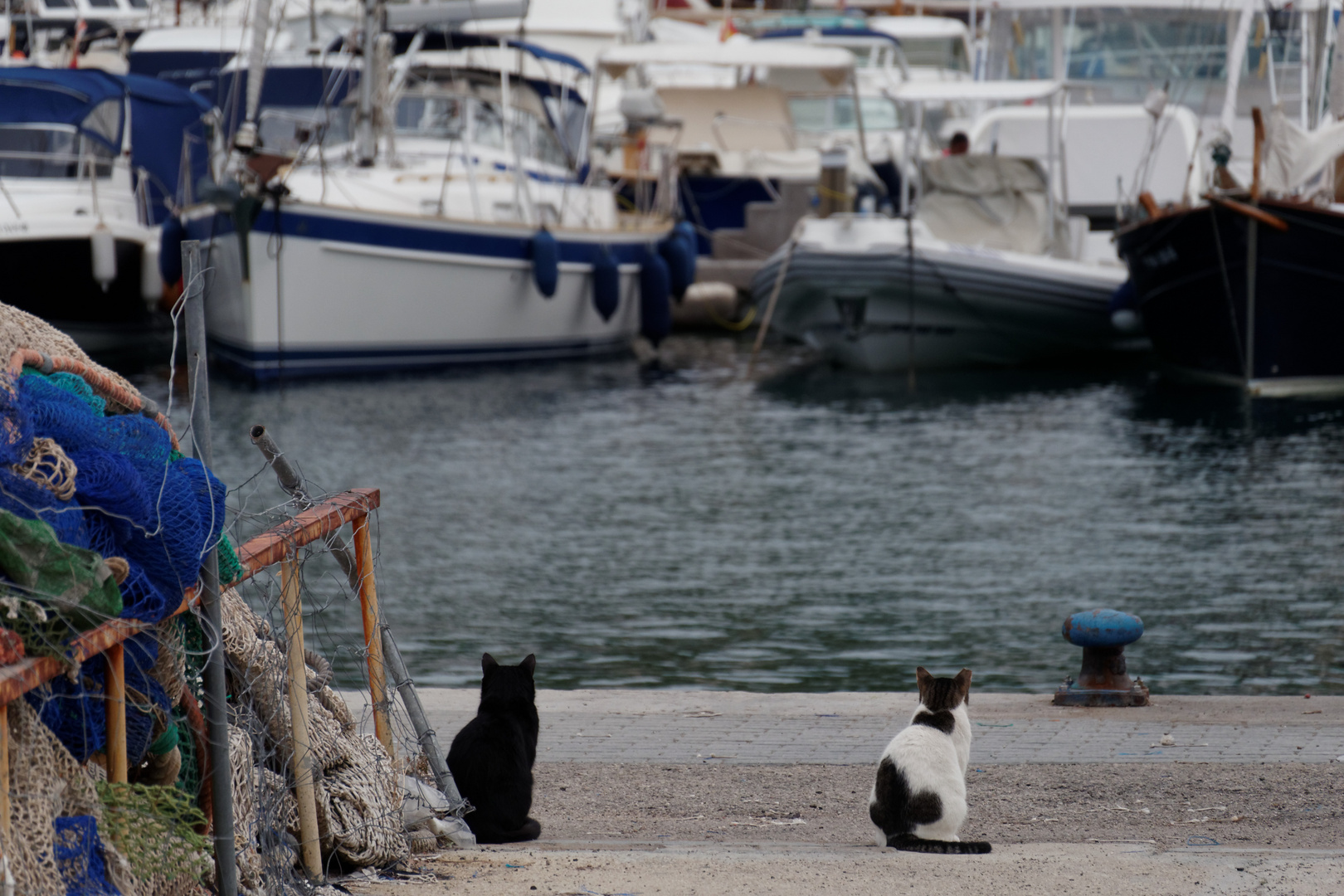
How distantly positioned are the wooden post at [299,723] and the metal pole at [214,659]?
48 centimetres

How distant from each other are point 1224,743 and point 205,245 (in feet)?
56.3

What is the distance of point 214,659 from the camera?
3.45 meters

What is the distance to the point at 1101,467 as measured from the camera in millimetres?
14781


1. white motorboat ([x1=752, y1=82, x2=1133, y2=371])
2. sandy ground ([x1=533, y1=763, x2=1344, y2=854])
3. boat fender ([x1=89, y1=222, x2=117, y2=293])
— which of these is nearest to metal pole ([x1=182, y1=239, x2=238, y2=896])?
sandy ground ([x1=533, y1=763, x2=1344, y2=854])

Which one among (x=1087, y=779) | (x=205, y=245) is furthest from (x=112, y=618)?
(x=205, y=245)

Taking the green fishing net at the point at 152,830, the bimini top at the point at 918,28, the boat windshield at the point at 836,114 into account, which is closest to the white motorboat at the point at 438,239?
the boat windshield at the point at 836,114

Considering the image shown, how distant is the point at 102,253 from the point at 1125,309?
13561 millimetres

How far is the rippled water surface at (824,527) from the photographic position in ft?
29.0

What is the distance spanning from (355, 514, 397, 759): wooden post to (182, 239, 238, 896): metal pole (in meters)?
1.02

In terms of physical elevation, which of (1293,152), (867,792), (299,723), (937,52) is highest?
(937,52)

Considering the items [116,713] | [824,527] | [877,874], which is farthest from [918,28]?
[116,713]

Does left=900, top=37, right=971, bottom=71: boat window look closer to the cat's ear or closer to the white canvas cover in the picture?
→ the white canvas cover

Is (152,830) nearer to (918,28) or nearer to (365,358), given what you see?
(365,358)

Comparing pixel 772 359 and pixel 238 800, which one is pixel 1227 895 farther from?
pixel 772 359
